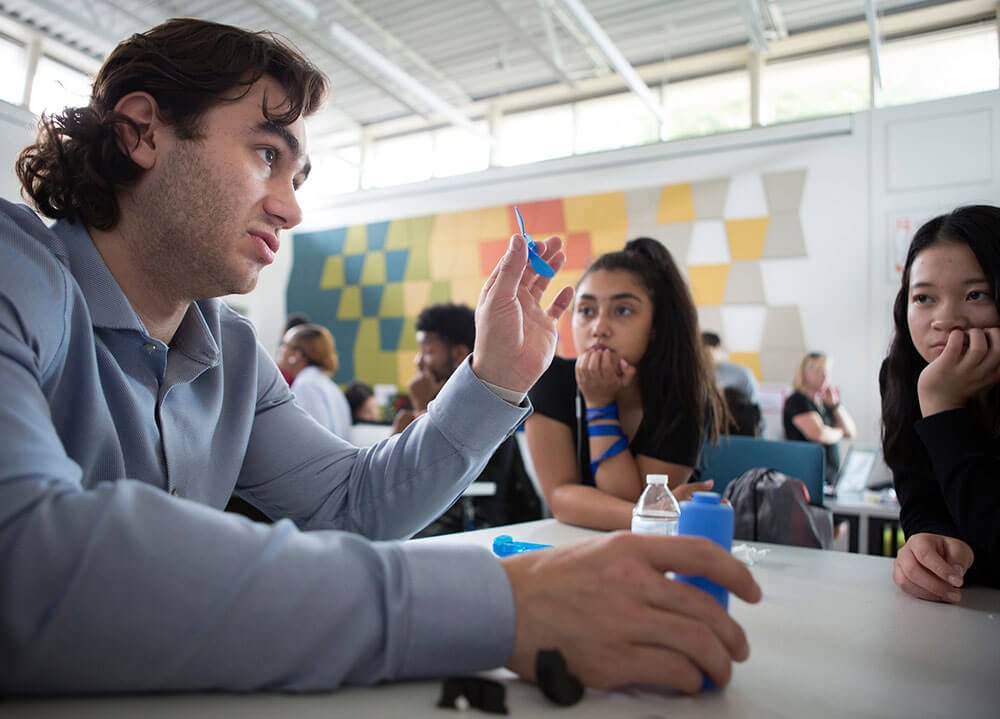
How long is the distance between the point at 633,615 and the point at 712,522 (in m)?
0.15

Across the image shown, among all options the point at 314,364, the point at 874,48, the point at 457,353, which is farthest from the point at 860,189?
the point at 314,364

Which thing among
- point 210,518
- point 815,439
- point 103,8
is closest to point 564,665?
point 210,518

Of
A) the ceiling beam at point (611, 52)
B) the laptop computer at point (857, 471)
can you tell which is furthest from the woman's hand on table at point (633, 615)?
the ceiling beam at point (611, 52)

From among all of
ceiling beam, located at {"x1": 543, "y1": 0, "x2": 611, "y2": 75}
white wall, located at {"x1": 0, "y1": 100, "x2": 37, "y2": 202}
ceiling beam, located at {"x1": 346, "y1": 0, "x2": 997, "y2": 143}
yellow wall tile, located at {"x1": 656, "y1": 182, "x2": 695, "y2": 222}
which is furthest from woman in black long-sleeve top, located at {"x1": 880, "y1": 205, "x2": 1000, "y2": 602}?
ceiling beam, located at {"x1": 346, "y1": 0, "x2": 997, "y2": 143}

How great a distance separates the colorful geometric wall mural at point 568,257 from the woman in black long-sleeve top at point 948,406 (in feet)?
10.9

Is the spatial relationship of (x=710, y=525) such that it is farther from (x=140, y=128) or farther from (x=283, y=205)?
(x=140, y=128)

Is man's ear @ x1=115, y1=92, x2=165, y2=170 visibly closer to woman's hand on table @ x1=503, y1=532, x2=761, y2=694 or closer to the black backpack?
woman's hand on table @ x1=503, y1=532, x2=761, y2=694

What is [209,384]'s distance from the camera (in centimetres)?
106

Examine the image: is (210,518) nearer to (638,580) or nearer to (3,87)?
(638,580)

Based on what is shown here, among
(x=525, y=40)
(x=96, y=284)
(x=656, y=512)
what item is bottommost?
(x=656, y=512)

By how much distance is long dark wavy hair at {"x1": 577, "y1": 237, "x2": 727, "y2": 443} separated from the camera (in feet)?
6.07

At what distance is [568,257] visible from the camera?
20.8 ft

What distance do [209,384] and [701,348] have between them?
1.41 m

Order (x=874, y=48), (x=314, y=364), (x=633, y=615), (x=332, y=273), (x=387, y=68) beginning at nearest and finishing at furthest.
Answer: (x=633, y=615) → (x=314, y=364) → (x=874, y=48) → (x=387, y=68) → (x=332, y=273)
